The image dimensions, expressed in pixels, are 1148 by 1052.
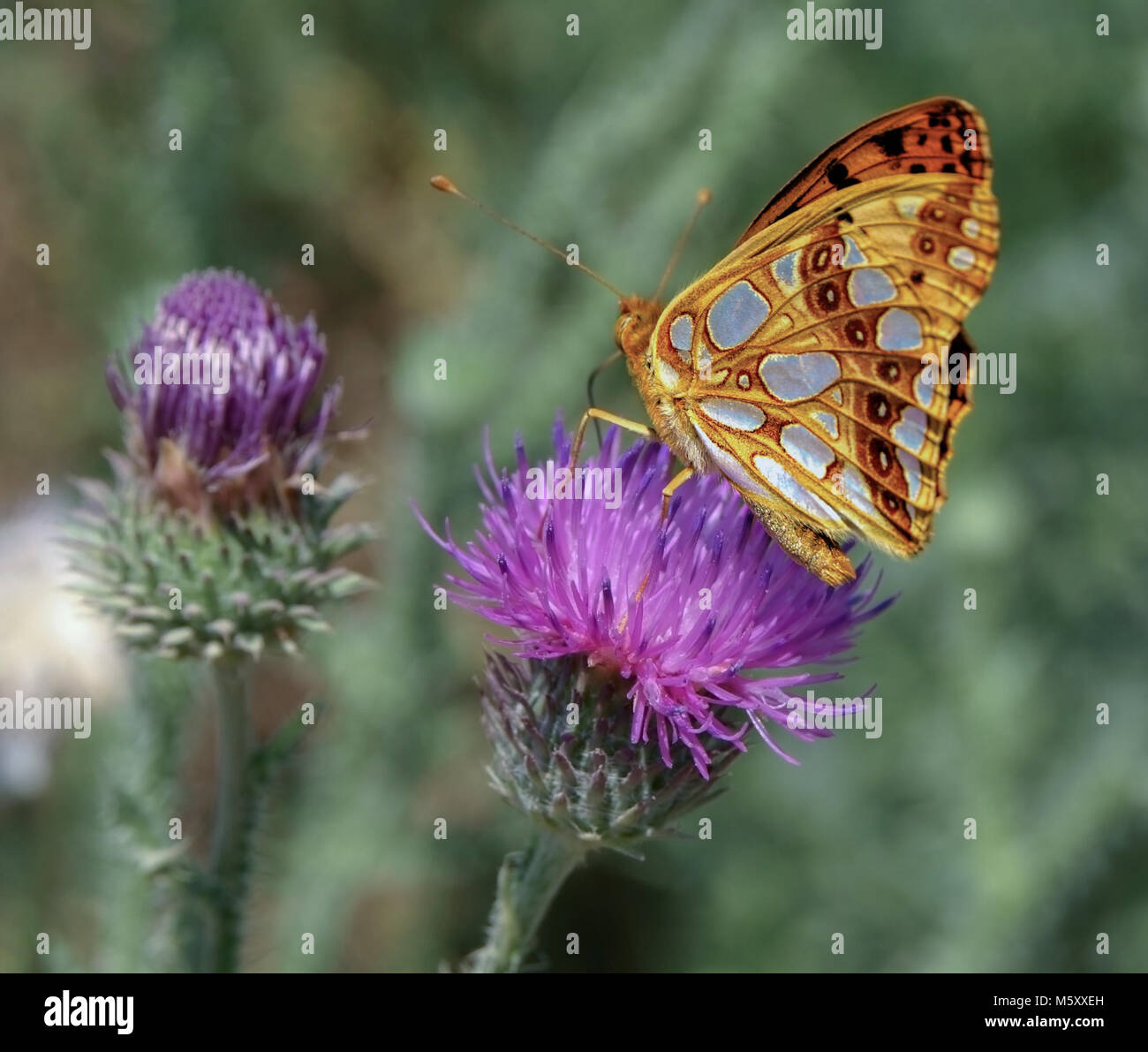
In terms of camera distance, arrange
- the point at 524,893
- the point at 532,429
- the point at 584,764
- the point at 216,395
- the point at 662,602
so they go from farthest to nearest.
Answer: the point at 532,429 < the point at 216,395 < the point at 524,893 < the point at 662,602 < the point at 584,764

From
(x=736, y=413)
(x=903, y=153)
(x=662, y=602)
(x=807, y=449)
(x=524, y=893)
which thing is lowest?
(x=524, y=893)

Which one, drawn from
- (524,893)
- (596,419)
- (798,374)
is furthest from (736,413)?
(524,893)

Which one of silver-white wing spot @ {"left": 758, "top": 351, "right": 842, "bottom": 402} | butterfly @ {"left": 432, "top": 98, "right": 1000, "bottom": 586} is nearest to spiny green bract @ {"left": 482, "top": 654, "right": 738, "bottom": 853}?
butterfly @ {"left": 432, "top": 98, "right": 1000, "bottom": 586}

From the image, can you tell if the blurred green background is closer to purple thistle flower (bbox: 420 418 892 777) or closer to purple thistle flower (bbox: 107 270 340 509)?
purple thistle flower (bbox: 107 270 340 509)

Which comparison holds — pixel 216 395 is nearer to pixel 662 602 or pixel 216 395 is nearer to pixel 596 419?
pixel 596 419

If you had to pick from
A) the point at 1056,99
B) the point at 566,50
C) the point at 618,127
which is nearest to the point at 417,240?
the point at 566,50

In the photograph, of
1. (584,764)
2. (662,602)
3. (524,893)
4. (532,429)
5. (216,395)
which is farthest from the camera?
(532,429)

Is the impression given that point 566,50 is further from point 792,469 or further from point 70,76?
point 792,469

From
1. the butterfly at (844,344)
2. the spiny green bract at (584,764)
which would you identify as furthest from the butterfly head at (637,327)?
the spiny green bract at (584,764)
